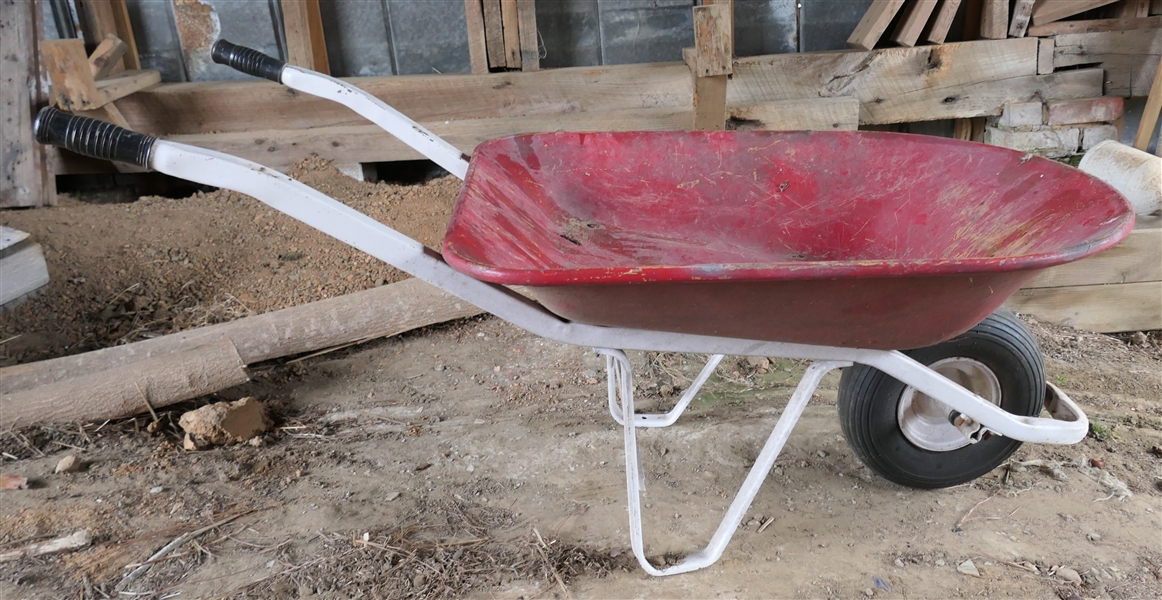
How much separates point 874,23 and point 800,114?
1.88ft

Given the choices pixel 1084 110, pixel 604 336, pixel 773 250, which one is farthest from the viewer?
pixel 1084 110

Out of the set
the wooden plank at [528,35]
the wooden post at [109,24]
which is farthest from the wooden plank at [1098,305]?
the wooden post at [109,24]

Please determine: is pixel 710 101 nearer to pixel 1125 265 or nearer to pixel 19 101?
pixel 1125 265

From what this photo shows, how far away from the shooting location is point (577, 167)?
222 cm

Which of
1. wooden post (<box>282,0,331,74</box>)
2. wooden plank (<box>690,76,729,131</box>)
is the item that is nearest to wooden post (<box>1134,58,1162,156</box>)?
wooden plank (<box>690,76,729,131</box>)

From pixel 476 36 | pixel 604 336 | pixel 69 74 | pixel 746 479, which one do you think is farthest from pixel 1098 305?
pixel 69 74

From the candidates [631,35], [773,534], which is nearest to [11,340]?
[773,534]

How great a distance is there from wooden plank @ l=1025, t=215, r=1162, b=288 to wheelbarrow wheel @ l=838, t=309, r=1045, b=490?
1008 mm

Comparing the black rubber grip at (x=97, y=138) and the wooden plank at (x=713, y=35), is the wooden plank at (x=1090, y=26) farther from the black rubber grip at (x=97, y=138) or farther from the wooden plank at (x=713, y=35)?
the black rubber grip at (x=97, y=138)

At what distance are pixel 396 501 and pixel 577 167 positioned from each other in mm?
1106

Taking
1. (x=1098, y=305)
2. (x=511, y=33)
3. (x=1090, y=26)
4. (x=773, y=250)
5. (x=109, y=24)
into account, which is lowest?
(x=1098, y=305)

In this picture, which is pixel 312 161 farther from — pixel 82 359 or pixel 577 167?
pixel 577 167

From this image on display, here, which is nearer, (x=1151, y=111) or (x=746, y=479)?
(x=746, y=479)

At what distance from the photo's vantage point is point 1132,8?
149 inches
